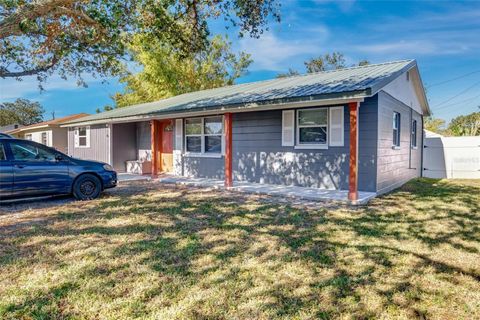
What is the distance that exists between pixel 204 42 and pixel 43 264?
7413 millimetres

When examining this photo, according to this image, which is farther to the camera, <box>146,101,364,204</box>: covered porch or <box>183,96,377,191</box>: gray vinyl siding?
<box>183,96,377,191</box>: gray vinyl siding

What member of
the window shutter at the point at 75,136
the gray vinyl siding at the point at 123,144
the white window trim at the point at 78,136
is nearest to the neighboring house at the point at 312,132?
the gray vinyl siding at the point at 123,144

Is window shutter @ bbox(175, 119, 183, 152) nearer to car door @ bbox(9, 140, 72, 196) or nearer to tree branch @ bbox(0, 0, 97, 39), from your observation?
car door @ bbox(9, 140, 72, 196)

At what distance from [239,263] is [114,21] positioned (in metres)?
7.10

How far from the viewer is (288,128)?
9547 mm

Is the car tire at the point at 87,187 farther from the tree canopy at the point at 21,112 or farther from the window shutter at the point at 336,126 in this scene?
the tree canopy at the point at 21,112

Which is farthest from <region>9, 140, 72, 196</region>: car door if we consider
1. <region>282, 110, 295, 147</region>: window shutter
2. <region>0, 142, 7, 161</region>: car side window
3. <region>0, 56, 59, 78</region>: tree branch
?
<region>282, 110, 295, 147</region>: window shutter

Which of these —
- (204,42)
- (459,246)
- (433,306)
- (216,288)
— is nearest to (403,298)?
(433,306)

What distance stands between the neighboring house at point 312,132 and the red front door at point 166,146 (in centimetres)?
4

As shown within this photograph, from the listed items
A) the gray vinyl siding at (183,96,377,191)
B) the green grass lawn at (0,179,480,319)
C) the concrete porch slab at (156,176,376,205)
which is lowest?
the green grass lawn at (0,179,480,319)

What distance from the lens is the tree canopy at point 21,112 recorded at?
5056 centimetres

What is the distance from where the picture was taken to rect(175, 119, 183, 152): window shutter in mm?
12617

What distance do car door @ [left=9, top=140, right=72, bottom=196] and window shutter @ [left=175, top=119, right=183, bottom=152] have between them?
17.9 ft

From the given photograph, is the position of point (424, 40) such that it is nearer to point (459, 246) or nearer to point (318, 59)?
point (318, 59)
